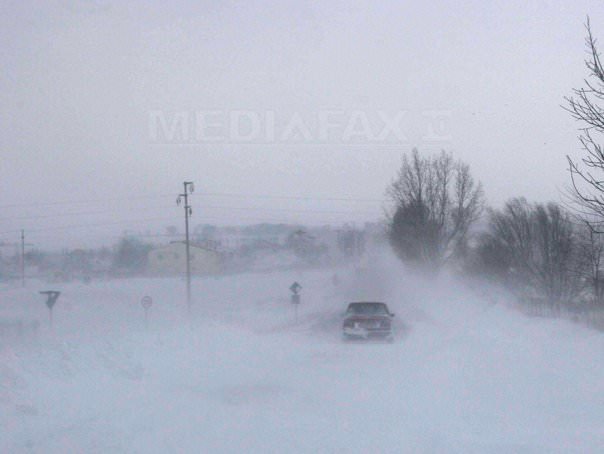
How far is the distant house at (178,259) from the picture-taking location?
63344mm

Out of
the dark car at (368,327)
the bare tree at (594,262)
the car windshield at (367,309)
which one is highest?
the bare tree at (594,262)

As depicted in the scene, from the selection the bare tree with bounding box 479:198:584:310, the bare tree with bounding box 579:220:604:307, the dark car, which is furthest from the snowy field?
the bare tree with bounding box 479:198:584:310

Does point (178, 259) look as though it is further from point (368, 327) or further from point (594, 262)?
point (594, 262)

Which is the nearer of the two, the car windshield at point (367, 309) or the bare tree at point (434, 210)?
the car windshield at point (367, 309)

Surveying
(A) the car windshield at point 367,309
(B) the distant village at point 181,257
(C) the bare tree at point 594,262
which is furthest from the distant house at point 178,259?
(C) the bare tree at point 594,262

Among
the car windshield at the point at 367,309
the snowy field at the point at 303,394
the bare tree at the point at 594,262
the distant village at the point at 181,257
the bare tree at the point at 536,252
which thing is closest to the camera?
the snowy field at the point at 303,394

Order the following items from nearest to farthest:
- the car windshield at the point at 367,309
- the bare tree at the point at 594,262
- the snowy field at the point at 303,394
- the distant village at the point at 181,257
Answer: the snowy field at the point at 303,394 < the bare tree at the point at 594,262 < the car windshield at the point at 367,309 < the distant village at the point at 181,257

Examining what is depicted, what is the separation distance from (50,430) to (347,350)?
13665 mm

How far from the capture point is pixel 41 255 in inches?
2489

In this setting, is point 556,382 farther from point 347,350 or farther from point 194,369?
point 347,350

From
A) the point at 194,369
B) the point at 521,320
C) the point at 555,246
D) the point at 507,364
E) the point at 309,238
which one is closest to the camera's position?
the point at 194,369

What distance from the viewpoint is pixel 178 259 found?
63.2m

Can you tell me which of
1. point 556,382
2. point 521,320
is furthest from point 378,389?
point 521,320

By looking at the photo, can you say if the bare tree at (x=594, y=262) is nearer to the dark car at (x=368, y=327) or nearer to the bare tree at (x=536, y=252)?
the bare tree at (x=536, y=252)
